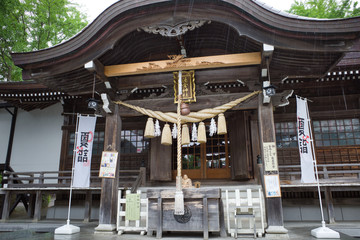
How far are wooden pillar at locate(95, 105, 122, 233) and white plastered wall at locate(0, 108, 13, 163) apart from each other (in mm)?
8041

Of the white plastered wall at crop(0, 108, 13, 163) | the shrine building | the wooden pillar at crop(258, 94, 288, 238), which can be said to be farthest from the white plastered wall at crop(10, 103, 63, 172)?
the wooden pillar at crop(258, 94, 288, 238)

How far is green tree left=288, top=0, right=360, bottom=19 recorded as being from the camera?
15484 millimetres

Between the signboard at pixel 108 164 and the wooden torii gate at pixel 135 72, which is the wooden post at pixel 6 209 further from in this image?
the signboard at pixel 108 164

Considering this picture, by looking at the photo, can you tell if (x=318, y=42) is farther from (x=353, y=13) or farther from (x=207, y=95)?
(x=353, y=13)

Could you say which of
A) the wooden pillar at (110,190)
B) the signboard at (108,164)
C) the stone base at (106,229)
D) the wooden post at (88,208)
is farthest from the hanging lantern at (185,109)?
the wooden post at (88,208)

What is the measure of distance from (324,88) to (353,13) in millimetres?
7731

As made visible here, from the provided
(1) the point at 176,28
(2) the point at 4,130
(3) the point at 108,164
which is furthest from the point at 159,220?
(2) the point at 4,130

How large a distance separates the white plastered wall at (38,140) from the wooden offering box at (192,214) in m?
7.59

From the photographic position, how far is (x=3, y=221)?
1030cm

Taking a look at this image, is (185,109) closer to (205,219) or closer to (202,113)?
(202,113)

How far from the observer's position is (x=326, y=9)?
1777cm

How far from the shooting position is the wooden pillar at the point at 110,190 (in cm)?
707

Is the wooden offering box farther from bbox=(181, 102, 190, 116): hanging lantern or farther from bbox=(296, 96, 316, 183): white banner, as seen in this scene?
bbox=(296, 96, 316, 183): white banner

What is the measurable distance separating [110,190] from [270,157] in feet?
13.9
